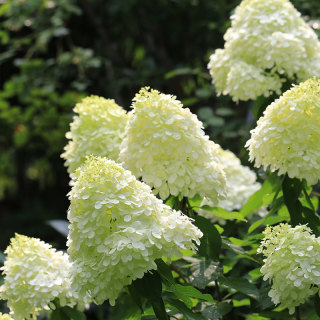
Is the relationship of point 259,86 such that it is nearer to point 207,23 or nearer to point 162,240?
point 162,240

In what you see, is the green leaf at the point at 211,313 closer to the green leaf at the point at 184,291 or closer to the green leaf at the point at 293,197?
the green leaf at the point at 184,291

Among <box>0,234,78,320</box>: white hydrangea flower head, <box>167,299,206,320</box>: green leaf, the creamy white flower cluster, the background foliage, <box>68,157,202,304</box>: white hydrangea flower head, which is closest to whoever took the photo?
<box>68,157,202,304</box>: white hydrangea flower head

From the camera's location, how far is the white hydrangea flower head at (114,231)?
4.20 ft

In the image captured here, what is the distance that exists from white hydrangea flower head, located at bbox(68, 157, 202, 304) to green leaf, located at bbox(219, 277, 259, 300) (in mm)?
345

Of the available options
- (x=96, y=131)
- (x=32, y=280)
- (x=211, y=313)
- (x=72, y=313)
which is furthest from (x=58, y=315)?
(x=96, y=131)

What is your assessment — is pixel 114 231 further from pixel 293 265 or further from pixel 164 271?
pixel 293 265

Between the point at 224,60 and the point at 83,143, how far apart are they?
532 mm

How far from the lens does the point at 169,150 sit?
148 cm

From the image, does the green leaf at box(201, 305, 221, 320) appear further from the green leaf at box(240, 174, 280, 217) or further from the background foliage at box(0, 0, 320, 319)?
the background foliage at box(0, 0, 320, 319)

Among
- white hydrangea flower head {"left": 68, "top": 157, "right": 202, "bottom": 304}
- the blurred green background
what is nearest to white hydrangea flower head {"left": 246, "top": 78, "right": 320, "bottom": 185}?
white hydrangea flower head {"left": 68, "top": 157, "right": 202, "bottom": 304}

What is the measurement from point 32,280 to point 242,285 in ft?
1.88

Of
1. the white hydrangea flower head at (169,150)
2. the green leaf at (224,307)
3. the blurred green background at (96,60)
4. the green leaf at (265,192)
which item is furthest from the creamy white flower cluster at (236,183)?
the blurred green background at (96,60)

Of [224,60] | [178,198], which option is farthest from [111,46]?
[178,198]

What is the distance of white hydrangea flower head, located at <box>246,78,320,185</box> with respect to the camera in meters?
1.46
